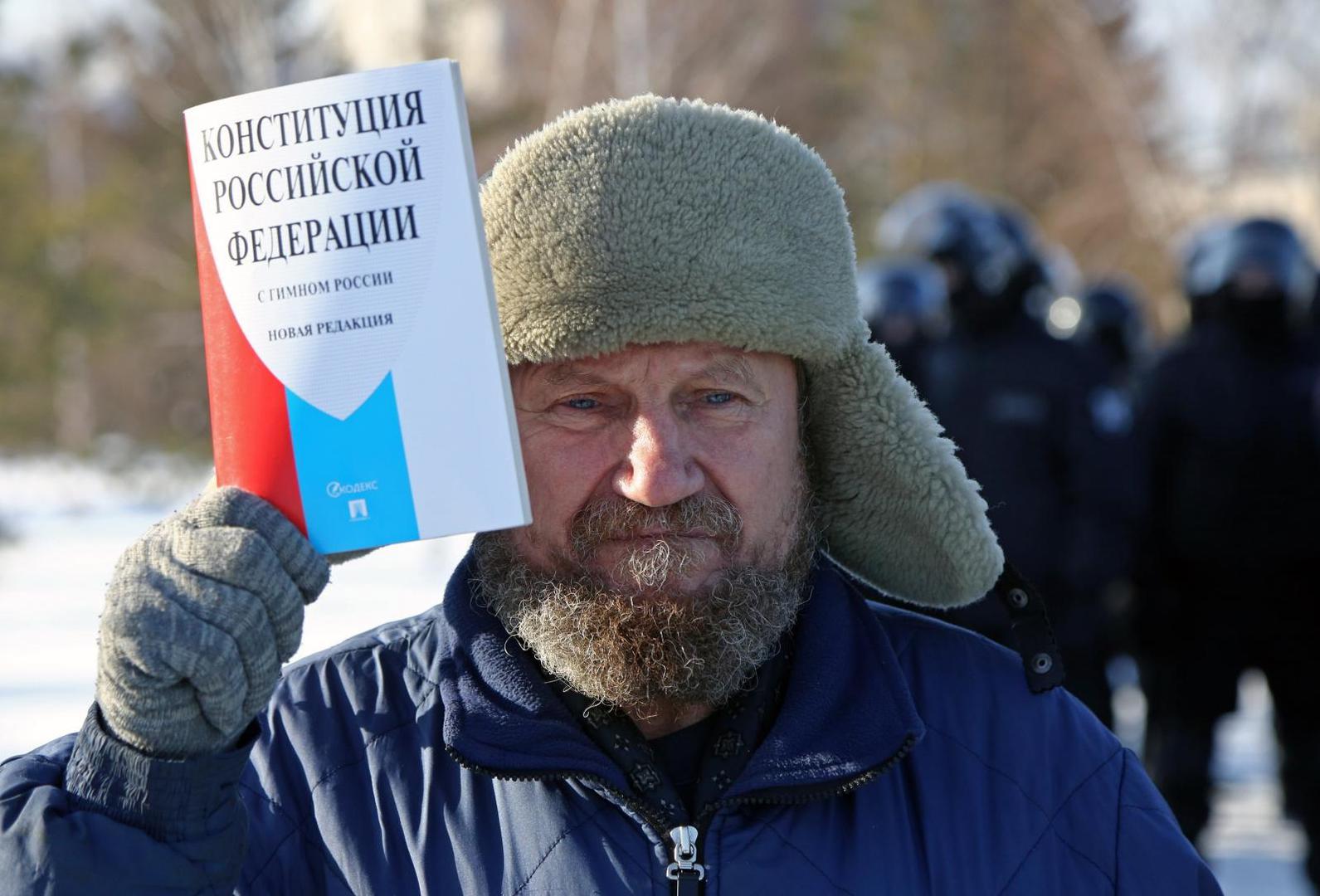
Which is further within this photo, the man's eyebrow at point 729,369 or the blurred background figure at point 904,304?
the blurred background figure at point 904,304

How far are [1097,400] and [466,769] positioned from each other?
4.10m

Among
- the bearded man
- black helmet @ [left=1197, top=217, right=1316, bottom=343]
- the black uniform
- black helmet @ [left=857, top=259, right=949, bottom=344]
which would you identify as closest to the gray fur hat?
the bearded man

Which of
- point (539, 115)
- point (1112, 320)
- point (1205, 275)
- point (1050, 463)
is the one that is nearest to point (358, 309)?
point (1050, 463)

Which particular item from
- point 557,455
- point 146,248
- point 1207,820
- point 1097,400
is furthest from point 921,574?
point 146,248

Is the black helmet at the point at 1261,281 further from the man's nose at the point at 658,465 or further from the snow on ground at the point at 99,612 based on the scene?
the man's nose at the point at 658,465

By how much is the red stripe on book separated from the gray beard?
405 mm

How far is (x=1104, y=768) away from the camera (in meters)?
2.10

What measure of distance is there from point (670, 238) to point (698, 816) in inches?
27.9

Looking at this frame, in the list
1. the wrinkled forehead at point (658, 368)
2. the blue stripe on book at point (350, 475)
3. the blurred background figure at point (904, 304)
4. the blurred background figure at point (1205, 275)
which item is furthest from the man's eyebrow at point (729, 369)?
the blurred background figure at point (1205, 275)

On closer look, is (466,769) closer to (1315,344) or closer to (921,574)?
(921,574)

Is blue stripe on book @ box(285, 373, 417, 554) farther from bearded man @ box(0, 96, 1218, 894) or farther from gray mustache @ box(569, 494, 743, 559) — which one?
gray mustache @ box(569, 494, 743, 559)

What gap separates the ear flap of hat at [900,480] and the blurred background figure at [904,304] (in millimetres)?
4100

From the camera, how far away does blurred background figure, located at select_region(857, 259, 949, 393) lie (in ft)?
22.1

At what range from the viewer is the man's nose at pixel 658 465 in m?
2.07
